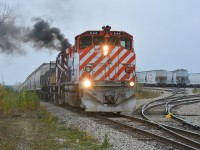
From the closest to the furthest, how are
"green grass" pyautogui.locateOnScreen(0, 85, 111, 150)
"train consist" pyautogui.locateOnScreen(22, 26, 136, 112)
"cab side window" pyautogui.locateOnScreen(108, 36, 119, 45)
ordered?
"green grass" pyautogui.locateOnScreen(0, 85, 111, 150) < "train consist" pyautogui.locateOnScreen(22, 26, 136, 112) < "cab side window" pyautogui.locateOnScreen(108, 36, 119, 45)

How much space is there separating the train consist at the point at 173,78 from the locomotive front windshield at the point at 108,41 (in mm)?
39815

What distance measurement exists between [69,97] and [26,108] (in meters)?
2.19

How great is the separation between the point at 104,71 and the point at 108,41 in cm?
117

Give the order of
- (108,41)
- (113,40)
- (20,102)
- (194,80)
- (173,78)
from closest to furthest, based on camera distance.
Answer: (108,41)
(113,40)
(20,102)
(194,80)
(173,78)

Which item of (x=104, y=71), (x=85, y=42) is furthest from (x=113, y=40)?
(x=104, y=71)

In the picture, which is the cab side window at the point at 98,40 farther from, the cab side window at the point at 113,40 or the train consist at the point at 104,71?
the cab side window at the point at 113,40

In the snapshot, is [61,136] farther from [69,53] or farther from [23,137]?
[69,53]

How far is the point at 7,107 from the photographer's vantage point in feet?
46.9

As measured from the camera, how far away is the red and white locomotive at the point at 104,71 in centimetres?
1411

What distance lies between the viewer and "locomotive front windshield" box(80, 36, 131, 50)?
14.6 meters

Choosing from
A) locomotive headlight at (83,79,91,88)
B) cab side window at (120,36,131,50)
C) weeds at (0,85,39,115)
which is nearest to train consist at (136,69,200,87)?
weeds at (0,85,39,115)

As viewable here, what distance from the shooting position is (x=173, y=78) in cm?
5750

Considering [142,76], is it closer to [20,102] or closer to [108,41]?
[20,102]

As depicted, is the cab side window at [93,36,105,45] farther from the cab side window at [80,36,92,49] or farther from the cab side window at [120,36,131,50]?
the cab side window at [120,36,131,50]
